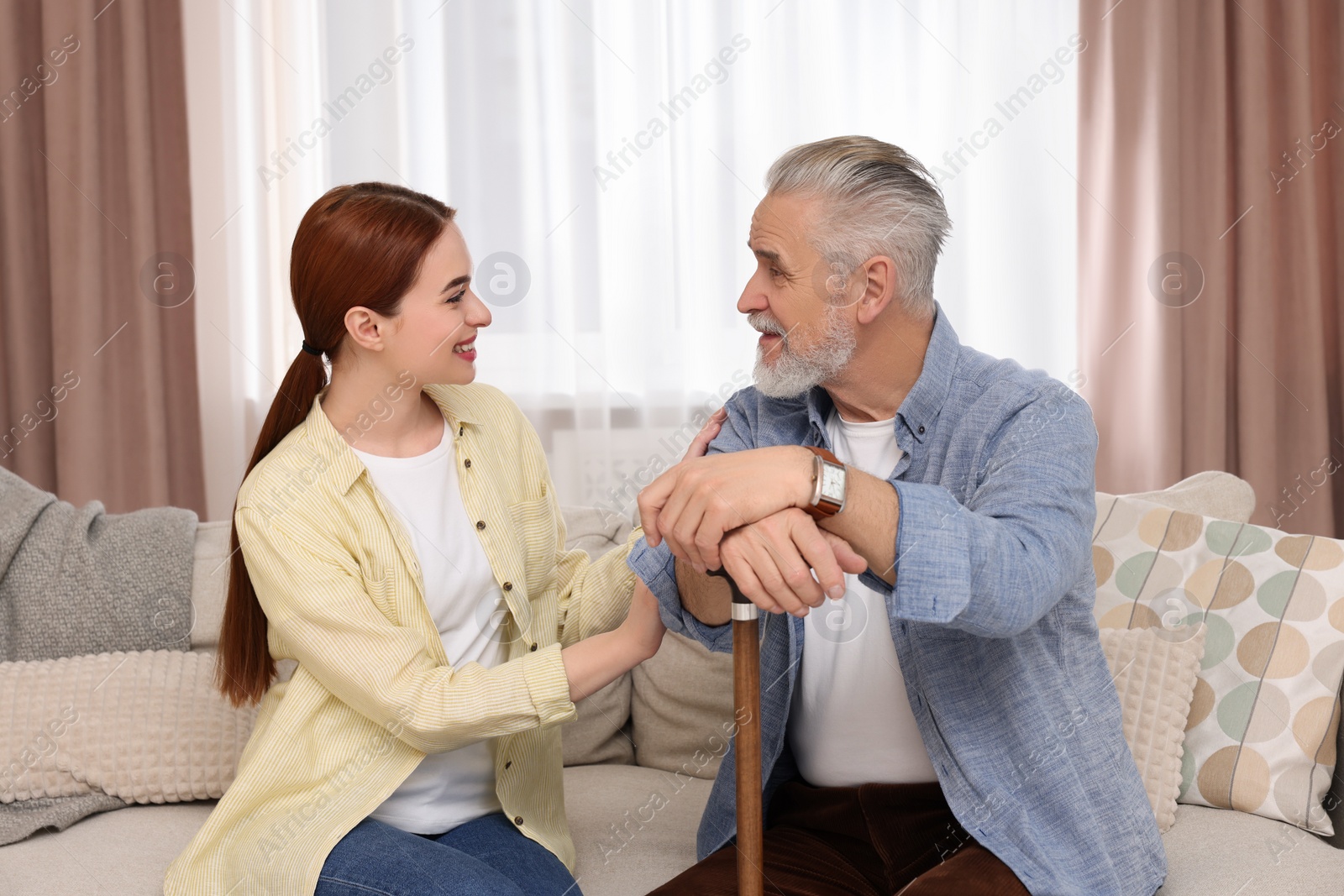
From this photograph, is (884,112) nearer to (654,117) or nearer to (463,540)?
(654,117)

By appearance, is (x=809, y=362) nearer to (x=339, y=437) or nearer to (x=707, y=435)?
(x=707, y=435)

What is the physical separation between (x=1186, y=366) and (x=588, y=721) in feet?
7.14

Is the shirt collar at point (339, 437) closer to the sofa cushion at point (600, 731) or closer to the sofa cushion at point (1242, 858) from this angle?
the sofa cushion at point (600, 731)

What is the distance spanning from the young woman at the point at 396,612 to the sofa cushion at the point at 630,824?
9 centimetres

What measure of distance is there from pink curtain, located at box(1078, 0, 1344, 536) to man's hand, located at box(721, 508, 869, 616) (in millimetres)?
2513

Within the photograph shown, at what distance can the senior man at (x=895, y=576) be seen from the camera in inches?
44.6

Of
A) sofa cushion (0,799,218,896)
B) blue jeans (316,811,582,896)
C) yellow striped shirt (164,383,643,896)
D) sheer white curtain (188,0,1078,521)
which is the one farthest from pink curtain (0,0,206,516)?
blue jeans (316,811,582,896)

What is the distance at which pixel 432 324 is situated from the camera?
5.14ft

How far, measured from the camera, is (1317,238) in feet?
10.7

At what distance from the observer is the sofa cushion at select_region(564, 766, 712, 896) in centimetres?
167

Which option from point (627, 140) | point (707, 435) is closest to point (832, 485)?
point (707, 435)

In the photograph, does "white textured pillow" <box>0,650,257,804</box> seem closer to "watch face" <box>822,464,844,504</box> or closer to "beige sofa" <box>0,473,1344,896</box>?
"beige sofa" <box>0,473,1344,896</box>

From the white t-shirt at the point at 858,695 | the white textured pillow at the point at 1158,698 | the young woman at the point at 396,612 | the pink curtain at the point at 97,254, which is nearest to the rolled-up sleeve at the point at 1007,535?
the white t-shirt at the point at 858,695

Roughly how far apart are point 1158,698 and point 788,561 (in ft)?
3.21
